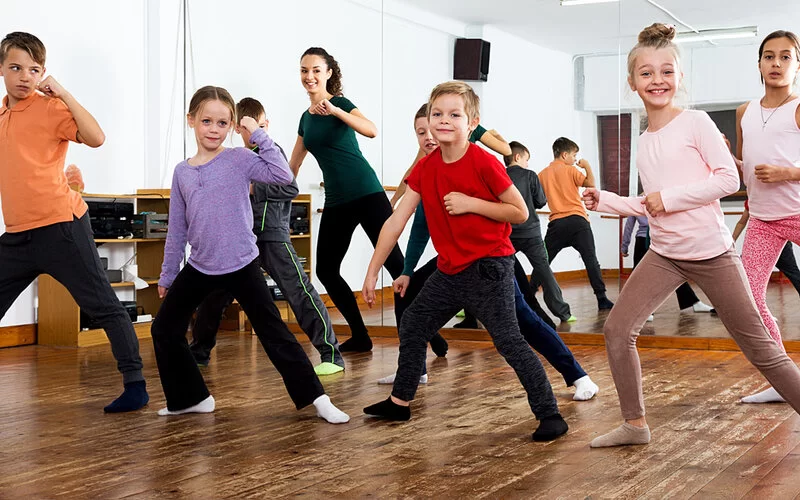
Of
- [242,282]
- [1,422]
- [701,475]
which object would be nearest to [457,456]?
[701,475]

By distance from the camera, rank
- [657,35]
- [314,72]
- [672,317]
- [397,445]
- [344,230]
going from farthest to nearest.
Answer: [672,317]
[344,230]
[314,72]
[397,445]
[657,35]

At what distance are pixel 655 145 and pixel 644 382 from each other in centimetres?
170

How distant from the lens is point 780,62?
3648 mm

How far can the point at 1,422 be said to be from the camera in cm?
356

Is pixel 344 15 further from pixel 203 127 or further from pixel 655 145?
pixel 655 145

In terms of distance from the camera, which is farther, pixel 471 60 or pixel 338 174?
pixel 471 60

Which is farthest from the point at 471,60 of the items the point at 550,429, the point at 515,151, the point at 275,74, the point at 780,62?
the point at 550,429

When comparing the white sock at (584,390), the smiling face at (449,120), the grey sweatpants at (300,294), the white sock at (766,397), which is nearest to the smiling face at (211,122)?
the smiling face at (449,120)

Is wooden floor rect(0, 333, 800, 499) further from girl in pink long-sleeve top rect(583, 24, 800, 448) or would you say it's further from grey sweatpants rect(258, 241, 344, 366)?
girl in pink long-sleeve top rect(583, 24, 800, 448)

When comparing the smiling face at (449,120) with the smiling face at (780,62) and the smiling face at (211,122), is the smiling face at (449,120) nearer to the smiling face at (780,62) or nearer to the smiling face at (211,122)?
the smiling face at (211,122)

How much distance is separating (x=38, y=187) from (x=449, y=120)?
153cm

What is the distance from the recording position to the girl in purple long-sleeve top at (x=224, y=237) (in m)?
3.43

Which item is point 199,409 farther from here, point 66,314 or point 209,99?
point 66,314

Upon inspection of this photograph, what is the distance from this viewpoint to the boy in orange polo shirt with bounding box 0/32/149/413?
361 cm
